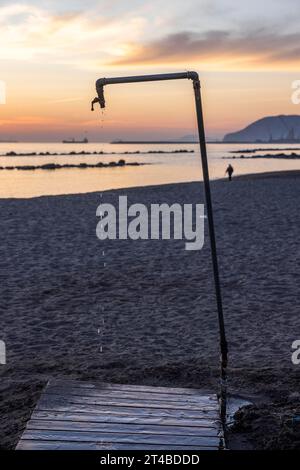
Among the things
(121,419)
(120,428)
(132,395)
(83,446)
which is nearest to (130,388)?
(132,395)

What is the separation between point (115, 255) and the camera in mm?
14867

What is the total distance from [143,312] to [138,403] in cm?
443

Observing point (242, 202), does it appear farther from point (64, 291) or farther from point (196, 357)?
point (196, 357)

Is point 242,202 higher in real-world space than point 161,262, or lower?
higher

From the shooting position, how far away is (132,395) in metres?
5.74

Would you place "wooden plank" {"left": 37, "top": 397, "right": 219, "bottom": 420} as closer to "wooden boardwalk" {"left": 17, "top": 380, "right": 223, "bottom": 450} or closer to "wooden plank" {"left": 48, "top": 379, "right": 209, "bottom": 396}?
"wooden boardwalk" {"left": 17, "top": 380, "right": 223, "bottom": 450}

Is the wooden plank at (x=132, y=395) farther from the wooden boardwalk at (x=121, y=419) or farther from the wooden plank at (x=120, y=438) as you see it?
the wooden plank at (x=120, y=438)

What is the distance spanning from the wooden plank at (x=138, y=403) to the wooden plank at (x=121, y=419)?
24 cm

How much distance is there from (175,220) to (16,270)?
9068 mm

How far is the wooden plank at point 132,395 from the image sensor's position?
5.70 metres

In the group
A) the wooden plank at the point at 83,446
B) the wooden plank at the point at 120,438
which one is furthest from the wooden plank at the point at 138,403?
the wooden plank at the point at 83,446

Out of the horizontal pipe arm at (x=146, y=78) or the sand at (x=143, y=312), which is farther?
the sand at (x=143, y=312)
